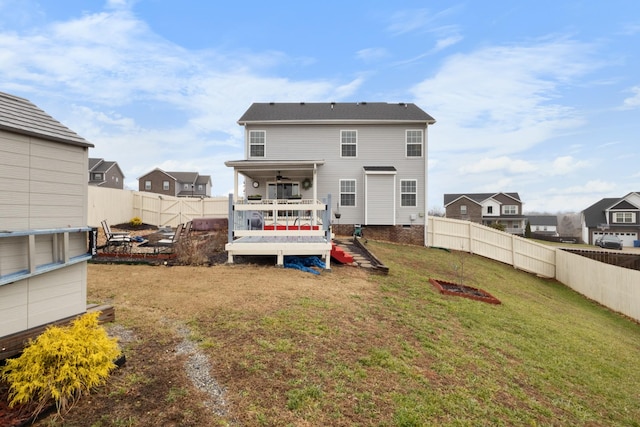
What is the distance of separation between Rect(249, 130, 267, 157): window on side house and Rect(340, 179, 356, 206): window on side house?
16.7 feet

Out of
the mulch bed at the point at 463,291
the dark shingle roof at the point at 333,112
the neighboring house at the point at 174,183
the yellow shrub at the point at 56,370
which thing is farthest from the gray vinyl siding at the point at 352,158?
the neighboring house at the point at 174,183

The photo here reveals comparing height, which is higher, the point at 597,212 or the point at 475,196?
the point at 475,196

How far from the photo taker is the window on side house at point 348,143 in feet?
57.5

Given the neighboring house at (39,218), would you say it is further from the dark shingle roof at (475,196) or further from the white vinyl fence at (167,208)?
the dark shingle roof at (475,196)

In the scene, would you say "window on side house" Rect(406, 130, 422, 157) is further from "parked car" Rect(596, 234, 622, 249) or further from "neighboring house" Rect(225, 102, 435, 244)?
"parked car" Rect(596, 234, 622, 249)

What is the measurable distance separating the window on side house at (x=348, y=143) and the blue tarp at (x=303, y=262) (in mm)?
9182

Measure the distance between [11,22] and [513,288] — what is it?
18.1 meters

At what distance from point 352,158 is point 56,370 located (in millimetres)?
16183

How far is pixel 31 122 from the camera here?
3432mm

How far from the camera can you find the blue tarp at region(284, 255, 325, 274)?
9167 millimetres

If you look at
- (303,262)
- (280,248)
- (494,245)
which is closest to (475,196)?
(494,245)

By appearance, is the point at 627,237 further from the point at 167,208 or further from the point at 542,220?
the point at 167,208

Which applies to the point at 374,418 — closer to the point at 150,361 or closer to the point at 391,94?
the point at 150,361

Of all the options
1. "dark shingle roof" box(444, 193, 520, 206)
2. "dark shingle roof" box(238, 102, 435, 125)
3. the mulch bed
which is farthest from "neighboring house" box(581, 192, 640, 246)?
the mulch bed
